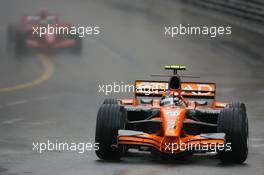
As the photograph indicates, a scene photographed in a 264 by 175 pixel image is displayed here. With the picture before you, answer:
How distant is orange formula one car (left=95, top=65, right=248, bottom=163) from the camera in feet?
53.9

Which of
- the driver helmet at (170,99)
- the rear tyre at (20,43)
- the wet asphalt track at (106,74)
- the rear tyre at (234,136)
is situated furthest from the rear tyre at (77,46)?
the rear tyre at (234,136)

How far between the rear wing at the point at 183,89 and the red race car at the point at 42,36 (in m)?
19.7

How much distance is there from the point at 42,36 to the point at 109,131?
23.7 meters

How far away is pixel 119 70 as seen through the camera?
1348 inches

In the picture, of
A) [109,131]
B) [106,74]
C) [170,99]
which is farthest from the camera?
[106,74]

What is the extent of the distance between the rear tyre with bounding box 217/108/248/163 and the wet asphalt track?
204 mm

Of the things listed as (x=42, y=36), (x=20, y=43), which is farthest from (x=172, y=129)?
(x=42, y=36)

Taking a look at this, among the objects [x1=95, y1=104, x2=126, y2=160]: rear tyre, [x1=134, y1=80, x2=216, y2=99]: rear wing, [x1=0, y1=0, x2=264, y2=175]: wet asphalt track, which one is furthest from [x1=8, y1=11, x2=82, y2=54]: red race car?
[x1=95, y1=104, x2=126, y2=160]: rear tyre

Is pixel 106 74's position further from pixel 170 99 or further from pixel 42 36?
pixel 170 99

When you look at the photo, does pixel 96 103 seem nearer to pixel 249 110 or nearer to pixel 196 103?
pixel 249 110

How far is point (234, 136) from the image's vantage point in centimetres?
1652

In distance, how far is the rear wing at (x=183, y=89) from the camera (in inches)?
751

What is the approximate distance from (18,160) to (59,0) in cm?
3736

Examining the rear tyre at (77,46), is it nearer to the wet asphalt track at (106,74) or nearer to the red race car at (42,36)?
the red race car at (42,36)
